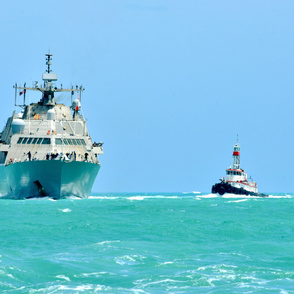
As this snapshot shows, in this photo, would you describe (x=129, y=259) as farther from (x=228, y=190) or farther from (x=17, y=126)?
(x=228, y=190)

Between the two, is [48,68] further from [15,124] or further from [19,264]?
[19,264]

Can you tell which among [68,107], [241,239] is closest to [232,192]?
[68,107]

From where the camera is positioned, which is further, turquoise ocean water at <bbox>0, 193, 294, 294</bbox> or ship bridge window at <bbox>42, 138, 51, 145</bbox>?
ship bridge window at <bbox>42, 138, 51, 145</bbox>

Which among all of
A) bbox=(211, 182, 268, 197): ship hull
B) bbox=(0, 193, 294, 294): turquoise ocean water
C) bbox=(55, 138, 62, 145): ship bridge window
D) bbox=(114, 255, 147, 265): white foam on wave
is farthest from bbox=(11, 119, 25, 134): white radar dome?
bbox=(114, 255, 147, 265): white foam on wave

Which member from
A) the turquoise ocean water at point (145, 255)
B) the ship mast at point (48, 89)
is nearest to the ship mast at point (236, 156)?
the ship mast at point (48, 89)

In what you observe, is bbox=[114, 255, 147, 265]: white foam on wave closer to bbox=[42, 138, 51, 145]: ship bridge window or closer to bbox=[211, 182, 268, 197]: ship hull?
bbox=[42, 138, 51, 145]: ship bridge window

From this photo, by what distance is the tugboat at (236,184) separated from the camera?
11700cm

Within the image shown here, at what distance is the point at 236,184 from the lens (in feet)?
388

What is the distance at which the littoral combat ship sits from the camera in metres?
72.8

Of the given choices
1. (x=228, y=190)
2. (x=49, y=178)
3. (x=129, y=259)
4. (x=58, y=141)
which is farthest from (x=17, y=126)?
(x=129, y=259)

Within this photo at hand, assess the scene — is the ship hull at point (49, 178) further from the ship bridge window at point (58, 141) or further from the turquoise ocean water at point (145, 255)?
the turquoise ocean water at point (145, 255)

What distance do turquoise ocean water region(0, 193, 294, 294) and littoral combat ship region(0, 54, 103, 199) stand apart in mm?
25130

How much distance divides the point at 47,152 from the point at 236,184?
159ft

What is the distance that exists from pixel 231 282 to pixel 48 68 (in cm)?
6779
